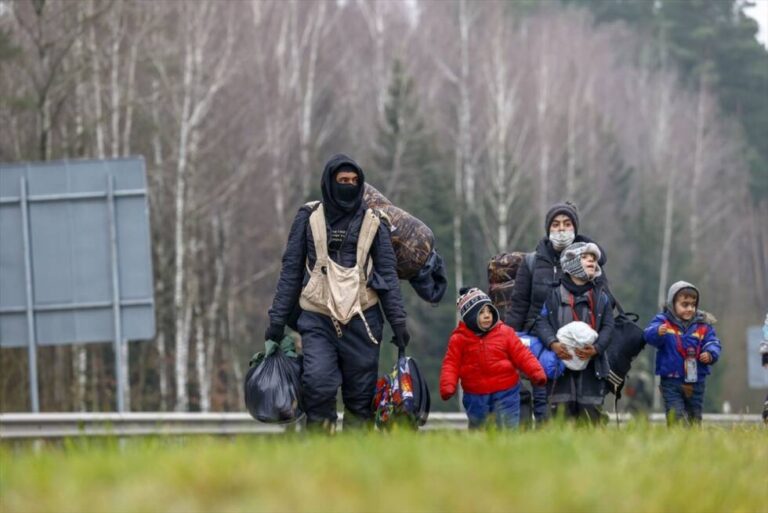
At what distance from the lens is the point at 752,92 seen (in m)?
92.2

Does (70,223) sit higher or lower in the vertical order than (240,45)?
lower

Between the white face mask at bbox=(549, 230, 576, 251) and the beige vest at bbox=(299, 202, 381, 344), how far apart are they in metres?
2.03

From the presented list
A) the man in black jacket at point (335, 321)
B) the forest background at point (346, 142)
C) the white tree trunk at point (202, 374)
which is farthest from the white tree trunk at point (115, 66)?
the man in black jacket at point (335, 321)

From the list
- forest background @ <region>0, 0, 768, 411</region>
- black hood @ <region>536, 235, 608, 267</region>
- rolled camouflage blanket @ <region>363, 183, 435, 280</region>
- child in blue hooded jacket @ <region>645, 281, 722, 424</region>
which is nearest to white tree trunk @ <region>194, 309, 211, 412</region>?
forest background @ <region>0, 0, 768, 411</region>

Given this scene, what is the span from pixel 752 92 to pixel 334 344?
84645mm

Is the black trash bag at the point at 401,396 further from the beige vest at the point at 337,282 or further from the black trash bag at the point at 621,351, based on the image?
the black trash bag at the point at 621,351

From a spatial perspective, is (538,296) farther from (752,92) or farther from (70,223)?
(752,92)

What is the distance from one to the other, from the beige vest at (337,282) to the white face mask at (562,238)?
203 centimetres

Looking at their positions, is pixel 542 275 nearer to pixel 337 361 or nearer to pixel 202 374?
pixel 337 361

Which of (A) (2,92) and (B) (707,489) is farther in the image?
(A) (2,92)

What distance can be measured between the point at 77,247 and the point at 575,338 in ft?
26.5

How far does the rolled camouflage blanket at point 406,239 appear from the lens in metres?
11.2

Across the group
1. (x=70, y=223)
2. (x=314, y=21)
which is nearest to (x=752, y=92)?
(x=314, y=21)

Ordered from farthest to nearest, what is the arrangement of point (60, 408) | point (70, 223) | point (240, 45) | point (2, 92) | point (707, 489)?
point (240, 45)
point (60, 408)
point (2, 92)
point (70, 223)
point (707, 489)
